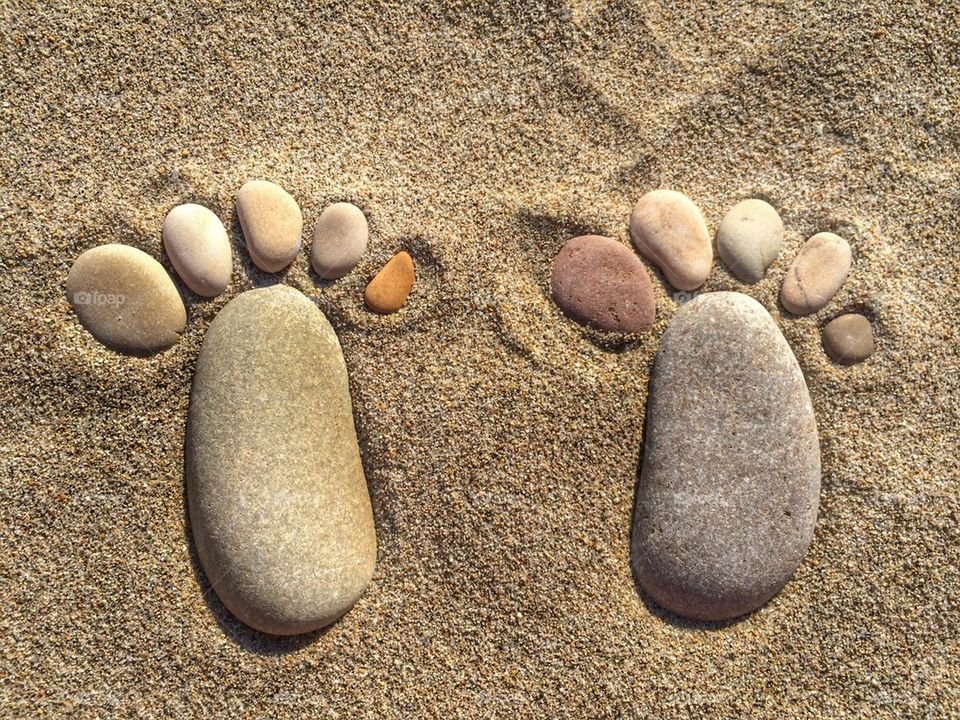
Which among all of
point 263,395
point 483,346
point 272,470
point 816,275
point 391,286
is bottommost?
point 272,470

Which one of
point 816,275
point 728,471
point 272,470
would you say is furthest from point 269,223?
point 816,275

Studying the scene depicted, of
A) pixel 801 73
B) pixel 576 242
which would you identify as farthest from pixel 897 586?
pixel 801 73

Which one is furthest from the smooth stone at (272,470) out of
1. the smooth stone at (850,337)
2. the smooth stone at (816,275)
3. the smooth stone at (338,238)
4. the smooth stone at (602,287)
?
the smooth stone at (850,337)

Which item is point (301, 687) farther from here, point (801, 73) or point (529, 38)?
point (801, 73)

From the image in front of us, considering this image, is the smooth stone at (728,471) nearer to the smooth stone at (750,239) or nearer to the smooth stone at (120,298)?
the smooth stone at (750,239)

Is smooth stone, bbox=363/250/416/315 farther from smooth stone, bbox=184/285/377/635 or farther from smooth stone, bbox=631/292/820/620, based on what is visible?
smooth stone, bbox=631/292/820/620

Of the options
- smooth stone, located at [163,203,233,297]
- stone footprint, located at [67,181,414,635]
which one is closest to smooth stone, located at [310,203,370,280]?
stone footprint, located at [67,181,414,635]

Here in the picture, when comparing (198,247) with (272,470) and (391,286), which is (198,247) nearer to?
(391,286)
